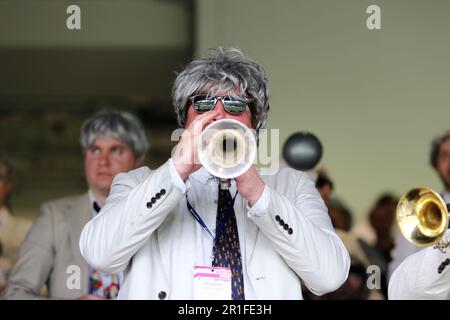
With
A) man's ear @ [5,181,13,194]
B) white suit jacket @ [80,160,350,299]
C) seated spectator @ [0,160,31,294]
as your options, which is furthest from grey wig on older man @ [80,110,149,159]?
white suit jacket @ [80,160,350,299]

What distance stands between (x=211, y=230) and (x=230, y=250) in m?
0.10

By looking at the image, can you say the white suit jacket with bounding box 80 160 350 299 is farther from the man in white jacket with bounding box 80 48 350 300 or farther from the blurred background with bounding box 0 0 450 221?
the blurred background with bounding box 0 0 450 221

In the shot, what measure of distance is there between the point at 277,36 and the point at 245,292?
3.93 m

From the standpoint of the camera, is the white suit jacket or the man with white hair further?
the man with white hair

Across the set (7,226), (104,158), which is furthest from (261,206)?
(7,226)

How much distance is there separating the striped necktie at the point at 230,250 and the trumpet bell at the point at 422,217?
1.87ft

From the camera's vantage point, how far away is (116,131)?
4.68 meters

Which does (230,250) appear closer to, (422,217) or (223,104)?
(223,104)

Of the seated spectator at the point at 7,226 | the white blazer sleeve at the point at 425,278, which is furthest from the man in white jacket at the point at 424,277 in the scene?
the seated spectator at the point at 7,226

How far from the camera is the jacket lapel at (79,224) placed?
412 cm

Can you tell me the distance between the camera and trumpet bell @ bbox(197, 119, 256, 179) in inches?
96.0

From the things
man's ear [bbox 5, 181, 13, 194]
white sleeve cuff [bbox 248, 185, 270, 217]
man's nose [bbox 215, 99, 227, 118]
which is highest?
man's nose [bbox 215, 99, 227, 118]
